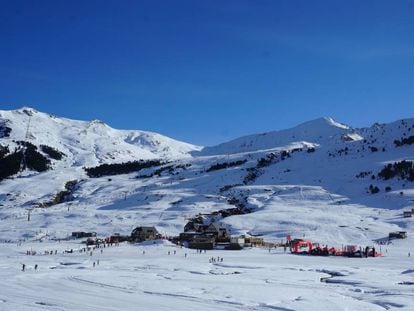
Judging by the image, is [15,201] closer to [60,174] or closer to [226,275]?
[60,174]

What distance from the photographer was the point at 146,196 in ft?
449

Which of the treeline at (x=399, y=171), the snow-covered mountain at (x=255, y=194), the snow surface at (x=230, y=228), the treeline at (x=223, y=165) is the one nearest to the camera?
the snow surface at (x=230, y=228)

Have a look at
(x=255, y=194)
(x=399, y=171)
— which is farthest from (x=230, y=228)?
(x=399, y=171)

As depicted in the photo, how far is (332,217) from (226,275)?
2139 inches

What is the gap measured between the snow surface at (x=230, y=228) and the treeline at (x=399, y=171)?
6.51 ft

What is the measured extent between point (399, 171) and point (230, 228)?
53.0 m

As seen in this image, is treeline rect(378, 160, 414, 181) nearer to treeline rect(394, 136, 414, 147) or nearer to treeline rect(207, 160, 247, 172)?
treeline rect(394, 136, 414, 147)

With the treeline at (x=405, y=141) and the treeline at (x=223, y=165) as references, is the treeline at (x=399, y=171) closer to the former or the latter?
the treeline at (x=405, y=141)

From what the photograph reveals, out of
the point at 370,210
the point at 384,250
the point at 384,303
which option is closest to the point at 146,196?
the point at 370,210

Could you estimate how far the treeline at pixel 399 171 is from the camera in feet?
398

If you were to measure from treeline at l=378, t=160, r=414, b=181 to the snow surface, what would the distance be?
199cm

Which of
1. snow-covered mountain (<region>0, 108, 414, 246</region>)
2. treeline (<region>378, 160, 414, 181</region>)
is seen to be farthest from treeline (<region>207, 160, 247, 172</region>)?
treeline (<region>378, 160, 414, 181</region>)

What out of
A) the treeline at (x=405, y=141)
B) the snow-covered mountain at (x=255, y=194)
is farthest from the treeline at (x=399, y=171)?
the treeline at (x=405, y=141)

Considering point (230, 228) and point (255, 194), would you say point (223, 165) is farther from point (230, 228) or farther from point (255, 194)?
point (230, 228)
